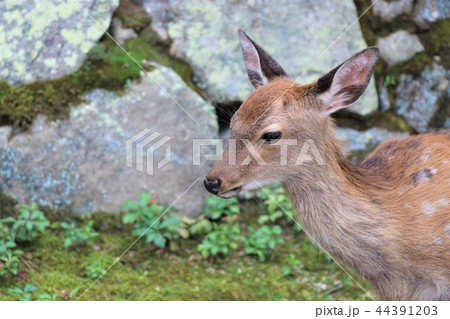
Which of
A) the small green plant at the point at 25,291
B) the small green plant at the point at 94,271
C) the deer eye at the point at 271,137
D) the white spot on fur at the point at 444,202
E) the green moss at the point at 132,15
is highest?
the white spot on fur at the point at 444,202

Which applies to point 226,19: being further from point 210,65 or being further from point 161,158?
point 161,158

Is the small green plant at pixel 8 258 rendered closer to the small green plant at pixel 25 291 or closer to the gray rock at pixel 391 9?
the small green plant at pixel 25 291

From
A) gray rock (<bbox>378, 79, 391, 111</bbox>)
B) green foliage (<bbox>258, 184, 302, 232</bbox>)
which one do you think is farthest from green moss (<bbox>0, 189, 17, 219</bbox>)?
gray rock (<bbox>378, 79, 391, 111</bbox>)

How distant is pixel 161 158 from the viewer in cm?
511

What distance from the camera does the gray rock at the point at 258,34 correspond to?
525 centimetres

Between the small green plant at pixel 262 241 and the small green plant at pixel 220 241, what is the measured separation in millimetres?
78

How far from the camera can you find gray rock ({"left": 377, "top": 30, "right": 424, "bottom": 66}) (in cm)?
542

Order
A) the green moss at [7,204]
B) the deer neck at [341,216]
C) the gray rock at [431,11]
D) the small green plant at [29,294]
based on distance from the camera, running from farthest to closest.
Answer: the gray rock at [431,11], the green moss at [7,204], the small green plant at [29,294], the deer neck at [341,216]

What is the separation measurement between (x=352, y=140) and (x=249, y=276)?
1305 millimetres

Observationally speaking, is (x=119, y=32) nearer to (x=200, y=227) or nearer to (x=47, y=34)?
(x=47, y=34)

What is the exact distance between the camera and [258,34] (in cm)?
532

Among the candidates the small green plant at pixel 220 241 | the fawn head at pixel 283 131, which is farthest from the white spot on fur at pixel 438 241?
the small green plant at pixel 220 241

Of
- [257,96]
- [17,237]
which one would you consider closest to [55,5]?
[17,237]

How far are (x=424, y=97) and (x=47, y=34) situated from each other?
2.79m
